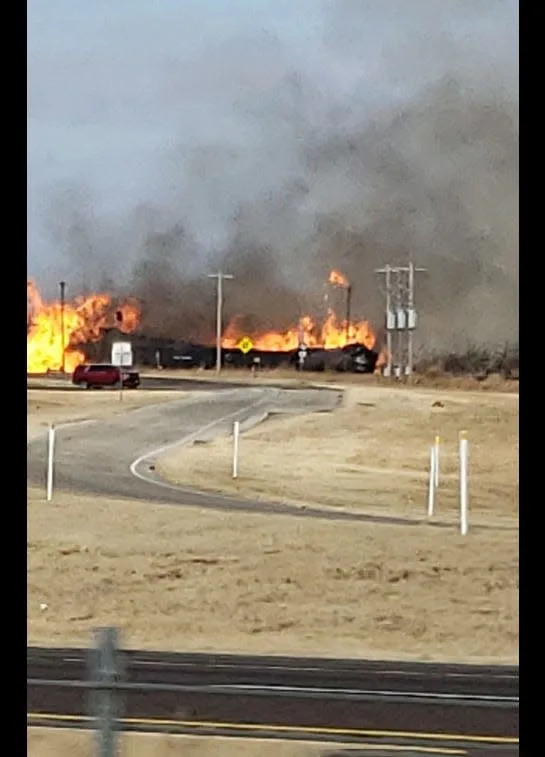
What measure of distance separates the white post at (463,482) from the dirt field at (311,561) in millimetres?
67

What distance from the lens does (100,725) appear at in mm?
979

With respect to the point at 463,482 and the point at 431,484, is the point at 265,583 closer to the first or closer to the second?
the point at 463,482

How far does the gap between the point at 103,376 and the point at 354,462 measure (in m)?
2.72

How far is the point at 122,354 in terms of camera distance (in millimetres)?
4809

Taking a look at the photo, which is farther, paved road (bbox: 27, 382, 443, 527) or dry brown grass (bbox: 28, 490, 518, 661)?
paved road (bbox: 27, 382, 443, 527)

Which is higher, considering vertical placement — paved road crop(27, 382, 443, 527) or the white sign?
the white sign

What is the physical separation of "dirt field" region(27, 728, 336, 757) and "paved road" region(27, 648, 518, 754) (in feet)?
0.07

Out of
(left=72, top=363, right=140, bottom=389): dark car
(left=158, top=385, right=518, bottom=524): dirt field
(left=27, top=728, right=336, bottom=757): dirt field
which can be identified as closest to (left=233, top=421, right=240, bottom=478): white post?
(left=158, top=385, right=518, bottom=524): dirt field

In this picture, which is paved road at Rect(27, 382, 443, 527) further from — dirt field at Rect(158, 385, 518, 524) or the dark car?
the dark car

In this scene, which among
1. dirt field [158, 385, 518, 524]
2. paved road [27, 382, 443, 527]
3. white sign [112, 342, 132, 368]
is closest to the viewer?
white sign [112, 342, 132, 368]

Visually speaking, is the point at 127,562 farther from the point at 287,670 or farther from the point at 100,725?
the point at 100,725

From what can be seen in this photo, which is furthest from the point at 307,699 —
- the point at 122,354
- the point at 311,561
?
the point at 311,561

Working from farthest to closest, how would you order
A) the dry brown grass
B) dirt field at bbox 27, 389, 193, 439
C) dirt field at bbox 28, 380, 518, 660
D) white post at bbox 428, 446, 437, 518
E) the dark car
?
white post at bbox 428, 446, 437, 518
dirt field at bbox 27, 389, 193, 439
the dark car
dirt field at bbox 28, 380, 518, 660
the dry brown grass

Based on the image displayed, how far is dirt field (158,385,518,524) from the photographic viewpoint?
22.0ft
